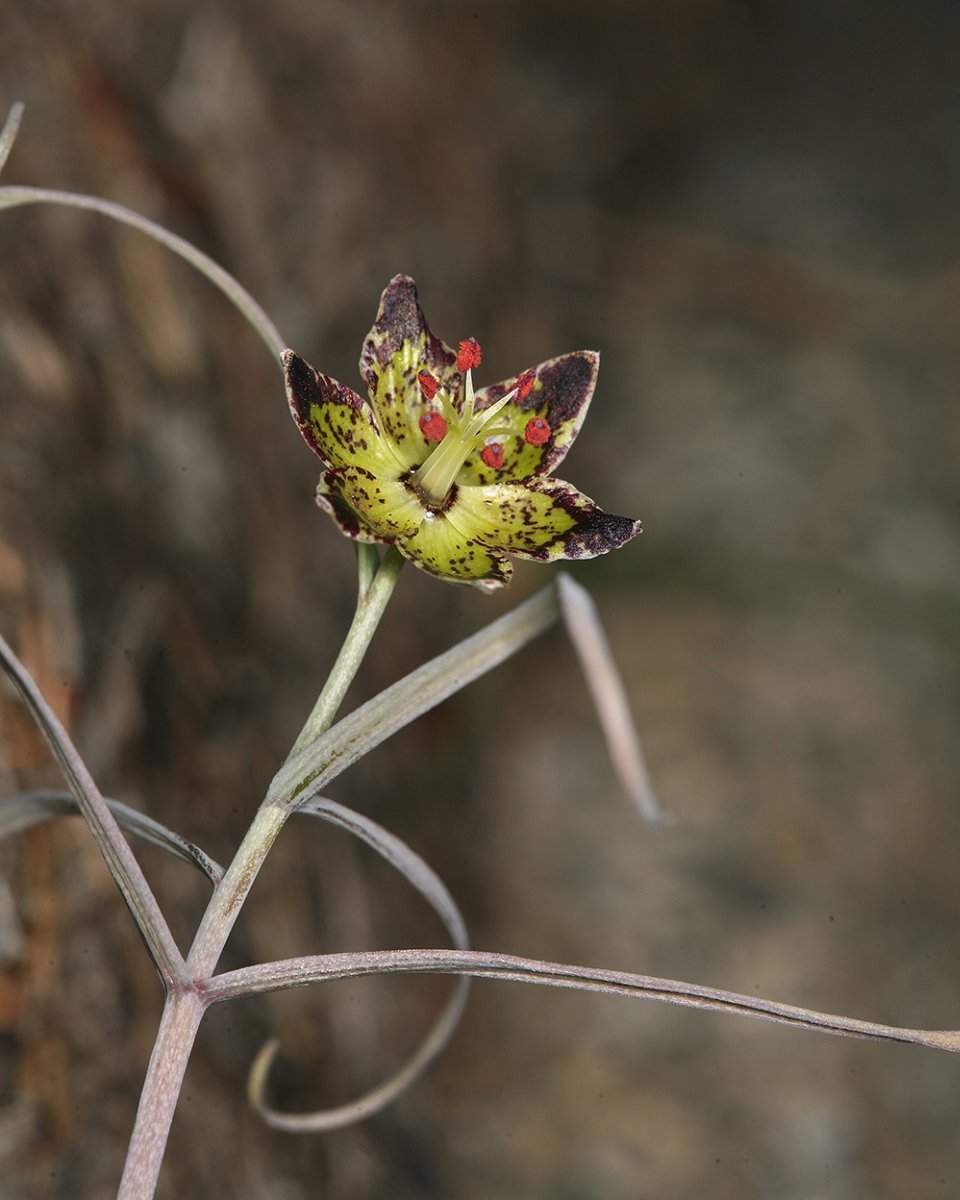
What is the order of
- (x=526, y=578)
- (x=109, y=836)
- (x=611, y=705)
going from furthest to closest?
(x=526, y=578) < (x=611, y=705) < (x=109, y=836)

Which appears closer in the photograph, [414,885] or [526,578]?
[414,885]

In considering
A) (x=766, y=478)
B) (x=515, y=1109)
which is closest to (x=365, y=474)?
(x=515, y=1109)

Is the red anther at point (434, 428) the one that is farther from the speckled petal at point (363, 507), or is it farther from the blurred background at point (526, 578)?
the blurred background at point (526, 578)

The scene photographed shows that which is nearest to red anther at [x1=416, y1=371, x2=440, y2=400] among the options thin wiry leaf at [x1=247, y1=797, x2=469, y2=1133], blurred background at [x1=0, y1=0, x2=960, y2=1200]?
thin wiry leaf at [x1=247, y1=797, x2=469, y2=1133]

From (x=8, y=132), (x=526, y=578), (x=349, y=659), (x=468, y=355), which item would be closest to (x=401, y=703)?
(x=349, y=659)

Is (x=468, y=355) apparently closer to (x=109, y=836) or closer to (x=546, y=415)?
(x=546, y=415)

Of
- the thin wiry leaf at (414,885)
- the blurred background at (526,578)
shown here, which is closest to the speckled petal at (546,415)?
the thin wiry leaf at (414,885)
